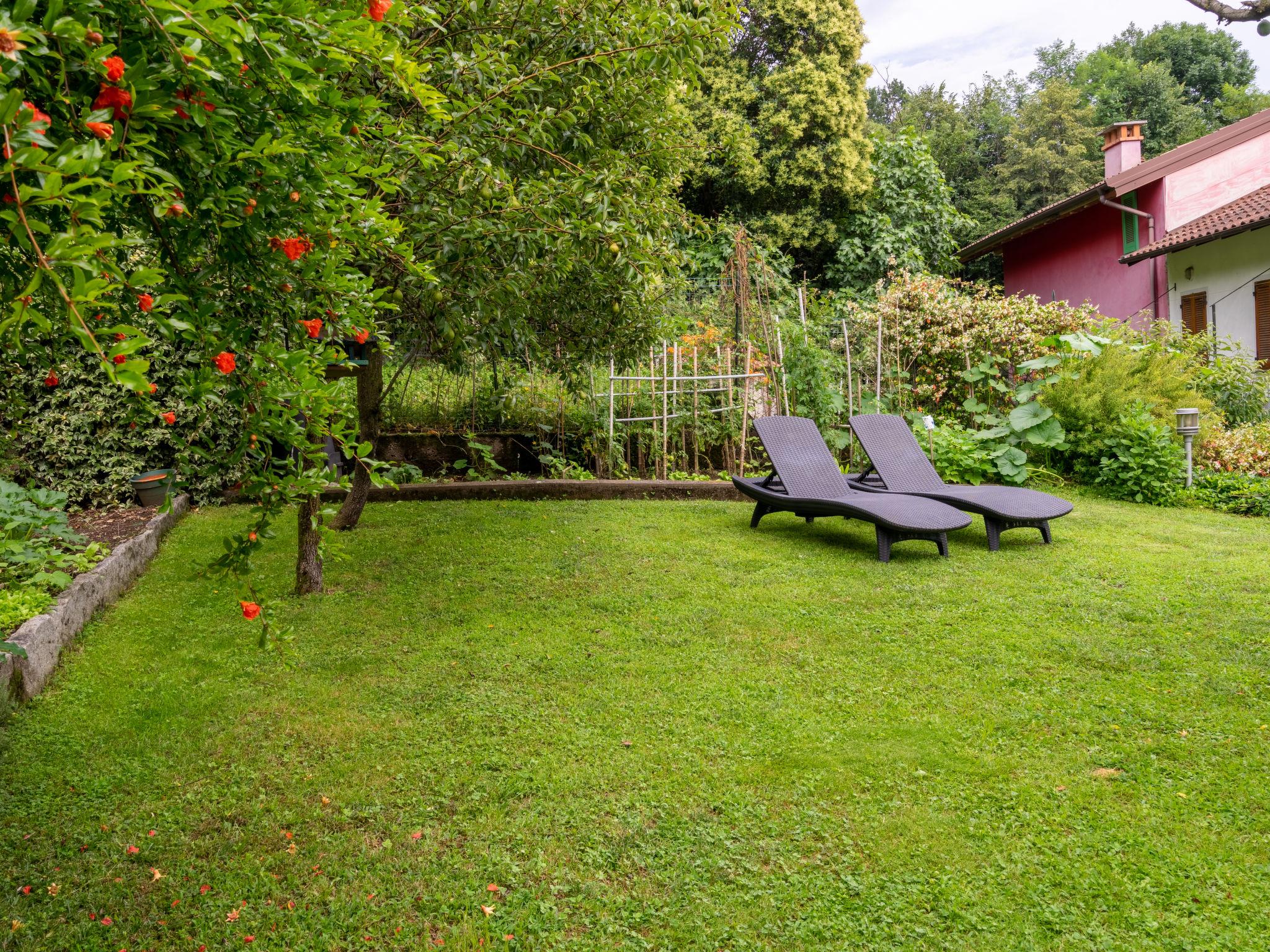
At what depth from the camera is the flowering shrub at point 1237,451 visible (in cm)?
809

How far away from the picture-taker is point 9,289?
1.50 metres

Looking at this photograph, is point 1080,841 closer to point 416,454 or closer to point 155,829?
point 155,829

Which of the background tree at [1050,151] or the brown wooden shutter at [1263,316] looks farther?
the background tree at [1050,151]

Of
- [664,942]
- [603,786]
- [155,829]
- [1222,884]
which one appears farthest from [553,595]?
[1222,884]

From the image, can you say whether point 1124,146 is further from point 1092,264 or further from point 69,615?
point 69,615

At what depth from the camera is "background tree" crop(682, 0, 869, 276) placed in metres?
16.5

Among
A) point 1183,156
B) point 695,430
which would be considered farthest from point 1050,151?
point 695,430

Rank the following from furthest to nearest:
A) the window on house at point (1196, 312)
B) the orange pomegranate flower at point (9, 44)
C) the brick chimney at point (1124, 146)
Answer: the brick chimney at point (1124, 146) < the window on house at point (1196, 312) < the orange pomegranate flower at point (9, 44)

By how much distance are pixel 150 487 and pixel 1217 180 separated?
52.1 feet

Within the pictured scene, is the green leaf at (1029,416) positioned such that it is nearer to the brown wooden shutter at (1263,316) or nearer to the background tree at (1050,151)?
the brown wooden shutter at (1263,316)

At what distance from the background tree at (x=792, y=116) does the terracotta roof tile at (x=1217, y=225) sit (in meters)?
5.90

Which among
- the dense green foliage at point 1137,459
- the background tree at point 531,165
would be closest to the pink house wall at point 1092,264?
the dense green foliage at point 1137,459

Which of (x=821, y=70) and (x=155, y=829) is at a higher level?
(x=821, y=70)

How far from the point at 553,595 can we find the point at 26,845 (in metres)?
2.75
